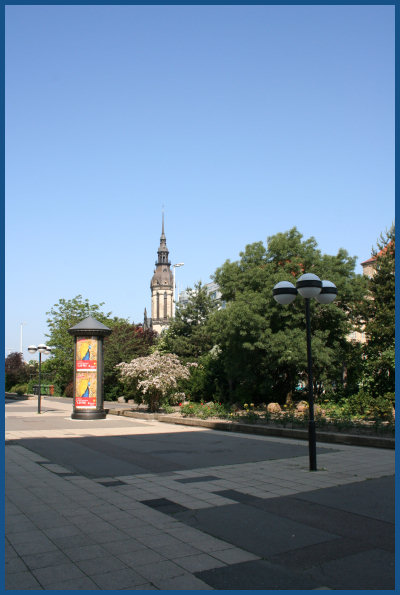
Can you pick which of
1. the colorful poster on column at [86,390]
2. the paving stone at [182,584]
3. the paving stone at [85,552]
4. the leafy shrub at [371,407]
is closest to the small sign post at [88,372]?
the colorful poster on column at [86,390]

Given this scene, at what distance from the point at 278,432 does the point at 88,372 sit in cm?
1050

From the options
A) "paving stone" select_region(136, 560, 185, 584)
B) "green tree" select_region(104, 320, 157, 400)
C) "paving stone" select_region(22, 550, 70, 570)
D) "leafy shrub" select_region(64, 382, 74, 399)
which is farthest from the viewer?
"leafy shrub" select_region(64, 382, 74, 399)

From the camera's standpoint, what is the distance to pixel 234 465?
10.9 m

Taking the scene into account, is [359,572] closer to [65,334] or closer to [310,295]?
[310,295]

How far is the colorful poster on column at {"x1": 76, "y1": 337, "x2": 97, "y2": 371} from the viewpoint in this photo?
23.2 meters

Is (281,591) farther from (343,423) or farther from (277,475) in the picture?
(343,423)

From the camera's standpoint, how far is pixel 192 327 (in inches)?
1483

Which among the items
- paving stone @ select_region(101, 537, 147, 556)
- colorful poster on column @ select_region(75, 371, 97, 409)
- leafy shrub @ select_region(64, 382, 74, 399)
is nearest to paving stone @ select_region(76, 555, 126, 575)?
paving stone @ select_region(101, 537, 147, 556)

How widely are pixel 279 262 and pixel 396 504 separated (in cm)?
1804

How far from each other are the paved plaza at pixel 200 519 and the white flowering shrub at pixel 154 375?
907 cm

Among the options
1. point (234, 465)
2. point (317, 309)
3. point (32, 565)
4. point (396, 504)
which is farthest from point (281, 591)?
point (317, 309)

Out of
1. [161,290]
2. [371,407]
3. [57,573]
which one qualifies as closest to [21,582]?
[57,573]

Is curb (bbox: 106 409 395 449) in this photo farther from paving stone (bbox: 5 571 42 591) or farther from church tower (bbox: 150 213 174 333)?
church tower (bbox: 150 213 174 333)

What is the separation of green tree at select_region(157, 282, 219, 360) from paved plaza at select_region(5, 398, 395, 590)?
2352 cm
